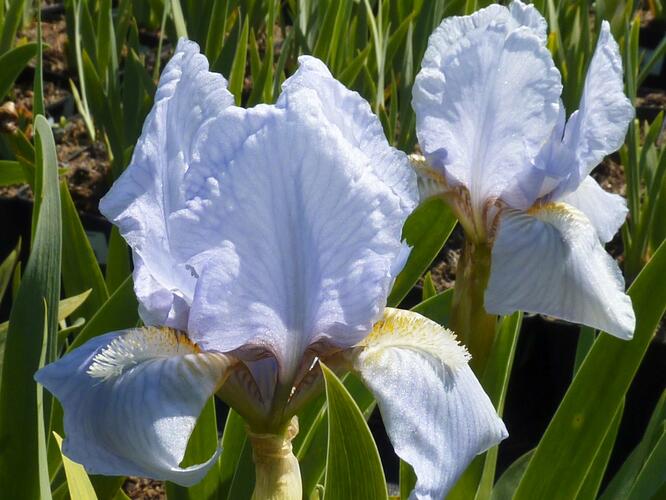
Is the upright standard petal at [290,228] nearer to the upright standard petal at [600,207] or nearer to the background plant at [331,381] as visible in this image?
the background plant at [331,381]

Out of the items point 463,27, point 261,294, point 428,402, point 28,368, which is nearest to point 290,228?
point 261,294

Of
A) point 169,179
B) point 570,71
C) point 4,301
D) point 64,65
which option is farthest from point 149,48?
point 169,179

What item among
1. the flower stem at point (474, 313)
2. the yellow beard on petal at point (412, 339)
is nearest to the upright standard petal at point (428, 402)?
the yellow beard on petal at point (412, 339)

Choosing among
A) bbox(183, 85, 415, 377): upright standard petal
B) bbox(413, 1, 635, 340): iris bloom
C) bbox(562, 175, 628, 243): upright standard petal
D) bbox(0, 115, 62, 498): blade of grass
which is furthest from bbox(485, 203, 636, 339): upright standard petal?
bbox(0, 115, 62, 498): blade of grass

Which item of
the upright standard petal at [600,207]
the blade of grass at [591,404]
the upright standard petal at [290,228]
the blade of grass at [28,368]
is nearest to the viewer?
the upright standard petal at [290,228]

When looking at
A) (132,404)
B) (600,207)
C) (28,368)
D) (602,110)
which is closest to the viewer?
(132,404)

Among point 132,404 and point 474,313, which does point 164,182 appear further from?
point 474,313
